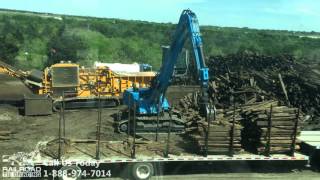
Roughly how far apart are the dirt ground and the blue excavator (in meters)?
1.13

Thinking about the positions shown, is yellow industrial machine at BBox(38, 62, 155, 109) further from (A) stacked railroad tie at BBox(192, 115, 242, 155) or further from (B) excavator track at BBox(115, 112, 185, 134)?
(A) stacked railroad tie at BBox(192, 115, 242, 155)

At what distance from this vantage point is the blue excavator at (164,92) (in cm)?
1961

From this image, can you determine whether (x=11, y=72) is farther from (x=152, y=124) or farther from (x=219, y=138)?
(x=219, y=138)

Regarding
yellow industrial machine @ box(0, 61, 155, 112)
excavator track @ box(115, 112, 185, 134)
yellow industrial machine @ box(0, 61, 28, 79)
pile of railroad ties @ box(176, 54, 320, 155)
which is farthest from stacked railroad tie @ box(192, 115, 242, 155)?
yellow industrial machine @ box(0, 61, 28, 79)

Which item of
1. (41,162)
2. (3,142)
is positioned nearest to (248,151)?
(41,162)

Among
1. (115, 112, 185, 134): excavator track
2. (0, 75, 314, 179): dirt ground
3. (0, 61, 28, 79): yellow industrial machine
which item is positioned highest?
(0, 61, 28, 79): yellow industrial machine

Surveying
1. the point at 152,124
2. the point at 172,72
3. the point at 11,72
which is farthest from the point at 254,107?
the point at 11,72

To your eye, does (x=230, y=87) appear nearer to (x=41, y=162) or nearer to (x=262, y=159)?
(x=262, y=159)

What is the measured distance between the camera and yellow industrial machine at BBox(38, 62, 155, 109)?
94.9 ft

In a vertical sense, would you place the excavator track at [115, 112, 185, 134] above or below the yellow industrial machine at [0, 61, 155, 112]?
below

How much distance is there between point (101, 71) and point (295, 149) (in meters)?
15.9

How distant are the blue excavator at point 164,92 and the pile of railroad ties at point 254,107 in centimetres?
135

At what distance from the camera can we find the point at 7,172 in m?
15.3

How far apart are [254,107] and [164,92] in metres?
4.96
